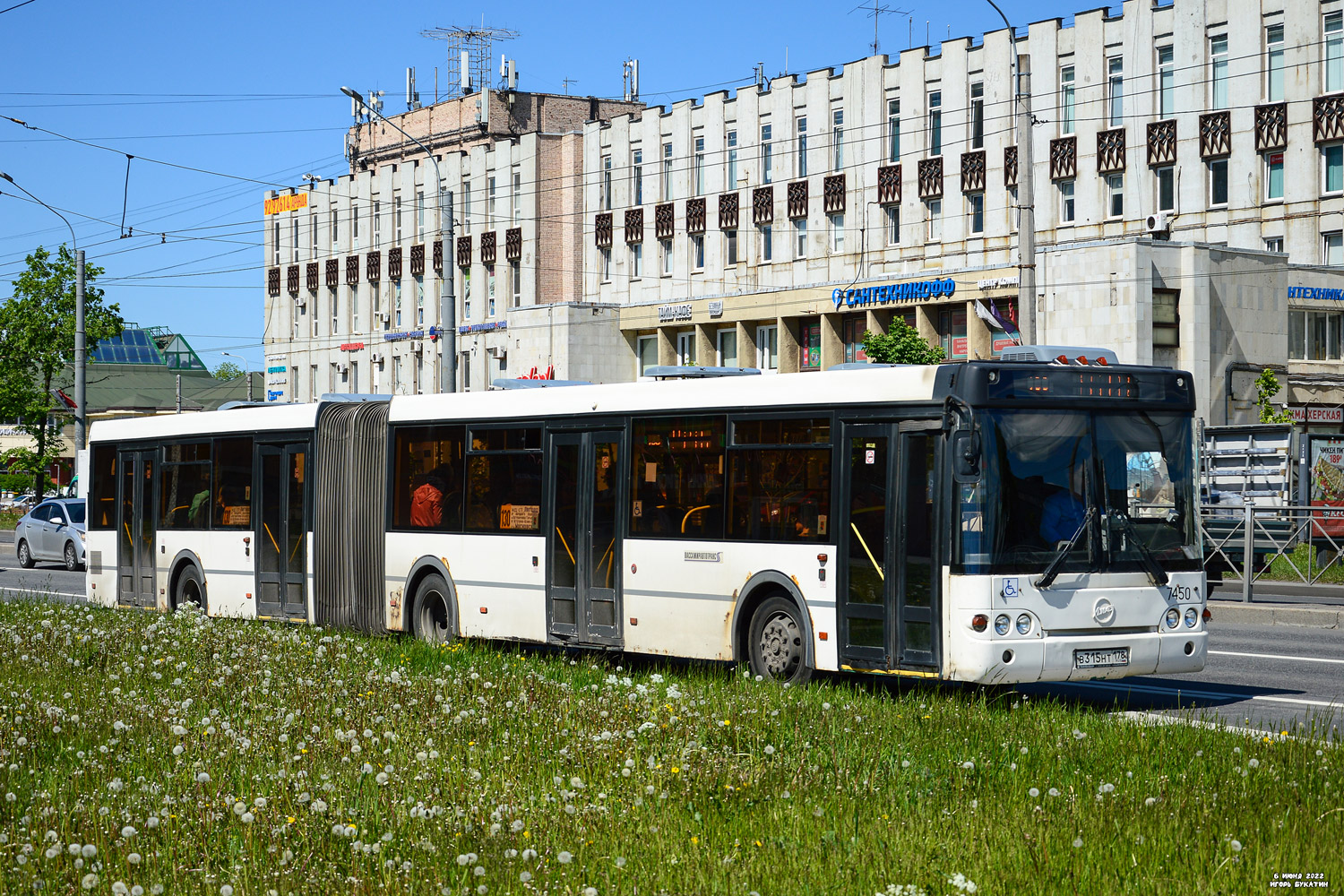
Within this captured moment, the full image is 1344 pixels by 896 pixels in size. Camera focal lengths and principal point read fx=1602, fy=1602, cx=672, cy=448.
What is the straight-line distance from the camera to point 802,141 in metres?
59.4

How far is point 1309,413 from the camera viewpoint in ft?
154

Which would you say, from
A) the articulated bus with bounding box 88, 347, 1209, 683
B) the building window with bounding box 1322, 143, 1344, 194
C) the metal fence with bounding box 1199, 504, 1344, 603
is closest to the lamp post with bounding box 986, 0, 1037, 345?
the metal fence with bounding box 1199, 504, 1344, 603

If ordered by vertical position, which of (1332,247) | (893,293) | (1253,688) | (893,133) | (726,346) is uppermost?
(893,133)

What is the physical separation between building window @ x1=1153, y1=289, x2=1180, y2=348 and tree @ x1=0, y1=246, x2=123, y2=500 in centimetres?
3046

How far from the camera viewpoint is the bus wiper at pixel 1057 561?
1158 cm

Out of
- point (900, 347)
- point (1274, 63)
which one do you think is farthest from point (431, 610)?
point (1274, 63)

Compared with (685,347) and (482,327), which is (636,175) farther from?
(482,327)

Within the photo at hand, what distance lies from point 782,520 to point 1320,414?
38634 mm

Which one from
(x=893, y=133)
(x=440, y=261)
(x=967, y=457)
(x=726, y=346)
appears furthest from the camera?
(x=440, y=261)

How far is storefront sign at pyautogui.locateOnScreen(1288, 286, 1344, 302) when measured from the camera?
47.5 m

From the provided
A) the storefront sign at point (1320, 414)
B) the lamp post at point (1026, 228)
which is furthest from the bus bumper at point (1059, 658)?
the storefront sign at point (1320, 414)

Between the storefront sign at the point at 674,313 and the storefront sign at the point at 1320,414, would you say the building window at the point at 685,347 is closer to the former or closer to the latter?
the storefront sign at the point at 674,313

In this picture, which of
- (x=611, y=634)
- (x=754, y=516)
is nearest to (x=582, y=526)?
(x=611, y=634)

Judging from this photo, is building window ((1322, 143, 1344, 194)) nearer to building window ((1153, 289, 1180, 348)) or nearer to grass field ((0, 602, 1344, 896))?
building window ((1153, 289, 1180, 348))
